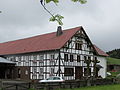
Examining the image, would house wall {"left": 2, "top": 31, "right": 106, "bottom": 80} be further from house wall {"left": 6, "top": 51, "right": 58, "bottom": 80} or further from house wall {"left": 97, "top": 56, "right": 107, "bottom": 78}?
house wall {"left": 97, "top": 56, "right": 107, "bottom": 78}

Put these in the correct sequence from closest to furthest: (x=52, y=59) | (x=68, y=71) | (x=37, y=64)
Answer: (x=52, y=59)
(x=68, y=71)
(x=37, y=64)

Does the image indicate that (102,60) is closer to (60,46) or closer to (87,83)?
(60,46)

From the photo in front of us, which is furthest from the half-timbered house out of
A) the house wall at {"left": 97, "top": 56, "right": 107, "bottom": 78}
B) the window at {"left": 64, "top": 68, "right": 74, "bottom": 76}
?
the house wall at {"left": 97, "top": 56, "right": 107, "bottom": 78}


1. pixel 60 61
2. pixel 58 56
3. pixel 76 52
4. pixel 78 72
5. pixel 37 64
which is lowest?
pixel 78 72

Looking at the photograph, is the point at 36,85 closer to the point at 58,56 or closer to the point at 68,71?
the point at 58,56

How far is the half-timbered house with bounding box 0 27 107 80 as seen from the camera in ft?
111

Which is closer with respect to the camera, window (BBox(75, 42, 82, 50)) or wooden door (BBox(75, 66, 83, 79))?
wooden door (BBox(75, 66, 83, 79))

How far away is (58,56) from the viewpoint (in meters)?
33.4

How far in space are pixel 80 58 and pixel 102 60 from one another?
Result: 11.1m

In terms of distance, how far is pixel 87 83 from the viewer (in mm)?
26375

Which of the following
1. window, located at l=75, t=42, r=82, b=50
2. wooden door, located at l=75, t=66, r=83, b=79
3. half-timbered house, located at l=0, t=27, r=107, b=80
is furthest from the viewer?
window, located at l=75, t=42, r=82, b=50

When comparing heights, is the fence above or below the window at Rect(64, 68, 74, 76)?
below

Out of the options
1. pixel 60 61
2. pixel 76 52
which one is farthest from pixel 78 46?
pixel 60 61

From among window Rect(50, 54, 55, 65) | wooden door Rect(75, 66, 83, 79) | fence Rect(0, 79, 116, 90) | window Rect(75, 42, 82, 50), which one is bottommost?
fence Rect(0, 79, 116, 90)
